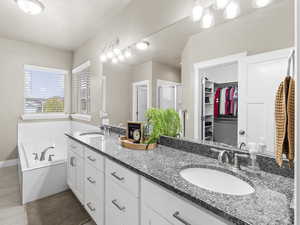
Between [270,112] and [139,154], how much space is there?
37.0 inches

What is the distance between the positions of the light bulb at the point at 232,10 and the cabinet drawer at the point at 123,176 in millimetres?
1293

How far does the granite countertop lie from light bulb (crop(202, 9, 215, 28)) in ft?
3.46

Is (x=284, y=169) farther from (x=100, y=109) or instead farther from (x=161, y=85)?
(x=100, y=109)

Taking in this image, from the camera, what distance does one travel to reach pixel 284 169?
0.89 meters

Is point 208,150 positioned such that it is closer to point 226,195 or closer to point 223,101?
point 223,101

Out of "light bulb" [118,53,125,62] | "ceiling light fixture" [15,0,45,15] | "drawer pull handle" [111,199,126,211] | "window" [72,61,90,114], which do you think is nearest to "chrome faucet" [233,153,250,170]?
"drawer pull handle" [111,199,126,211]

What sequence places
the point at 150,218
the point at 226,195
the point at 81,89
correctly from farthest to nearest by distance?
the point at 81,89 → the point at 150,218 → the point at 226,195

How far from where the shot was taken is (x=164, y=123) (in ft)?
5.22

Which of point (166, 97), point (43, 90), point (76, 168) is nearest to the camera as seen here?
point (166, 97)

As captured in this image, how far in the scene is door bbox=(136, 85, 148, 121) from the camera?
1.97m

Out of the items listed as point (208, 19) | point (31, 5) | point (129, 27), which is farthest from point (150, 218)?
point (31, 5)

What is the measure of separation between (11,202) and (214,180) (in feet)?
8.00

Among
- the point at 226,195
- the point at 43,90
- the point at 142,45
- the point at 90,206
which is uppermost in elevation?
the point at 142,45

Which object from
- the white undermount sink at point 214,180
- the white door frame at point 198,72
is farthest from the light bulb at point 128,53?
the white undermount sink at point 214,180
